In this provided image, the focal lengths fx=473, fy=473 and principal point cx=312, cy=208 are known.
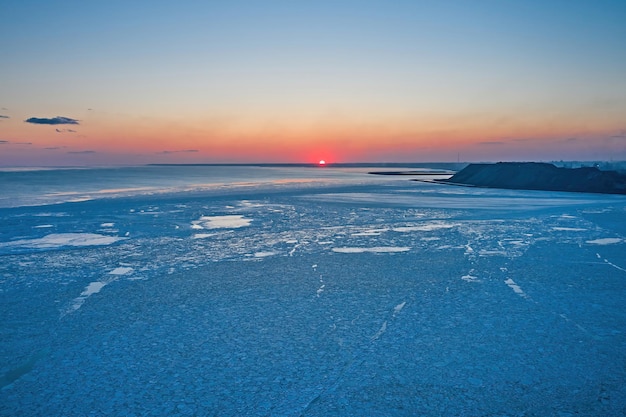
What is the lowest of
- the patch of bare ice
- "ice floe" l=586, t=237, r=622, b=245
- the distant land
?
the patch of bare ice

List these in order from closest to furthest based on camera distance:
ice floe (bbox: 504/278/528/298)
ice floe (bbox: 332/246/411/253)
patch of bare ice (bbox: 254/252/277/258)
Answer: ice floe (bbox: 504/278/528/298)
patch of bare ice (bbox: 254/252/277/258)
ice floe (bbox: 332/246/411/253)

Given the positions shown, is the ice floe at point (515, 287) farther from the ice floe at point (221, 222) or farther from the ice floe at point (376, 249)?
the ice floe at point (221, 222)

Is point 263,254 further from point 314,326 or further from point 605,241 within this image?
point 605,241

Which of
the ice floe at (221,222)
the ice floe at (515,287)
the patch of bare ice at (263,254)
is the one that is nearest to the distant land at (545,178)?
the ice floe at (221,222)

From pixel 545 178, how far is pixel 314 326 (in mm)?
Result: 37851

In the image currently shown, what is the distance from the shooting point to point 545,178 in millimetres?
38125

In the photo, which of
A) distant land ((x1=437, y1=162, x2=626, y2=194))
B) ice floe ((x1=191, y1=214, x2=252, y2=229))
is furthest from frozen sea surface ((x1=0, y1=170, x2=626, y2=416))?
distant land ((x1=437, y1=162, x2=626, y2=194))

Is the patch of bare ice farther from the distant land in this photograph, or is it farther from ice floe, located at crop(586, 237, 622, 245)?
the distant land

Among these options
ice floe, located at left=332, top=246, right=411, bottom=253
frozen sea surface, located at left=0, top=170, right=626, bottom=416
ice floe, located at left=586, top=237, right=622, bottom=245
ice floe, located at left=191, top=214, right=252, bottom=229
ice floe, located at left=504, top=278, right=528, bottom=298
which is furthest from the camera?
ice floe, located at left=191, top=214, right=252, bottom=229

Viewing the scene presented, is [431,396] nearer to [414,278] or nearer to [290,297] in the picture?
[290,297]

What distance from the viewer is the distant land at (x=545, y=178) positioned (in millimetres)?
33156

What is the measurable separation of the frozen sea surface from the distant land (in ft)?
83.4

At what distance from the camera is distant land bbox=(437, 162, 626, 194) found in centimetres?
3316

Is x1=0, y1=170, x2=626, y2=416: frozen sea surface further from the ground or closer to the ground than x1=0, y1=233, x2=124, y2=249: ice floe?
further from the ground
